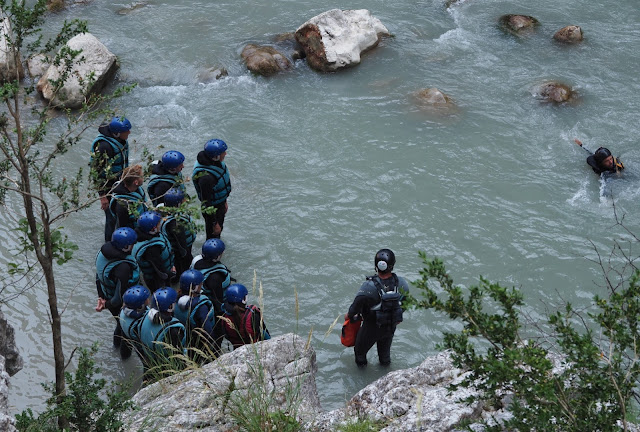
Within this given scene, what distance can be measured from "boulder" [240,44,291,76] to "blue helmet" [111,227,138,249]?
22.6 ft

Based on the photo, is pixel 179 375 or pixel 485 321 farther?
pixel 179 375

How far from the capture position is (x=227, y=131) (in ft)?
37.6

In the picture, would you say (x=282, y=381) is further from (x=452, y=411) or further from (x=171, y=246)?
(x=171, y=246)

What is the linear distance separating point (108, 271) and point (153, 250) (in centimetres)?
63

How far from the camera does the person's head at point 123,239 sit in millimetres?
6930

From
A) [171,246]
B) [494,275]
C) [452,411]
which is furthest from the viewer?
[494,275]

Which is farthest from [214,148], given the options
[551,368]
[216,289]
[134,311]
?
[551,368]

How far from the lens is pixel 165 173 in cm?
842

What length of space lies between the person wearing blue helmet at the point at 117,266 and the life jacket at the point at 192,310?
28.2 inches

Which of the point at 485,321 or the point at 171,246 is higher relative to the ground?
the point at 485,321

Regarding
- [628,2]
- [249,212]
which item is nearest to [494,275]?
[249,212]

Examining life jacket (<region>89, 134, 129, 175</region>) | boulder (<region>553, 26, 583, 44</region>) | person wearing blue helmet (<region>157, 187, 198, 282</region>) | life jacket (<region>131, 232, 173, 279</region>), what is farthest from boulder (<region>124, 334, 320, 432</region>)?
boulder (<region>553, 26, 583, 44</region>)

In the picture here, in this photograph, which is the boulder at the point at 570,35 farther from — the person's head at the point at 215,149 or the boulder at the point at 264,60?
the person's head at the point at 215,149

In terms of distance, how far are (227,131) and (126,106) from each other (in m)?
2.19
